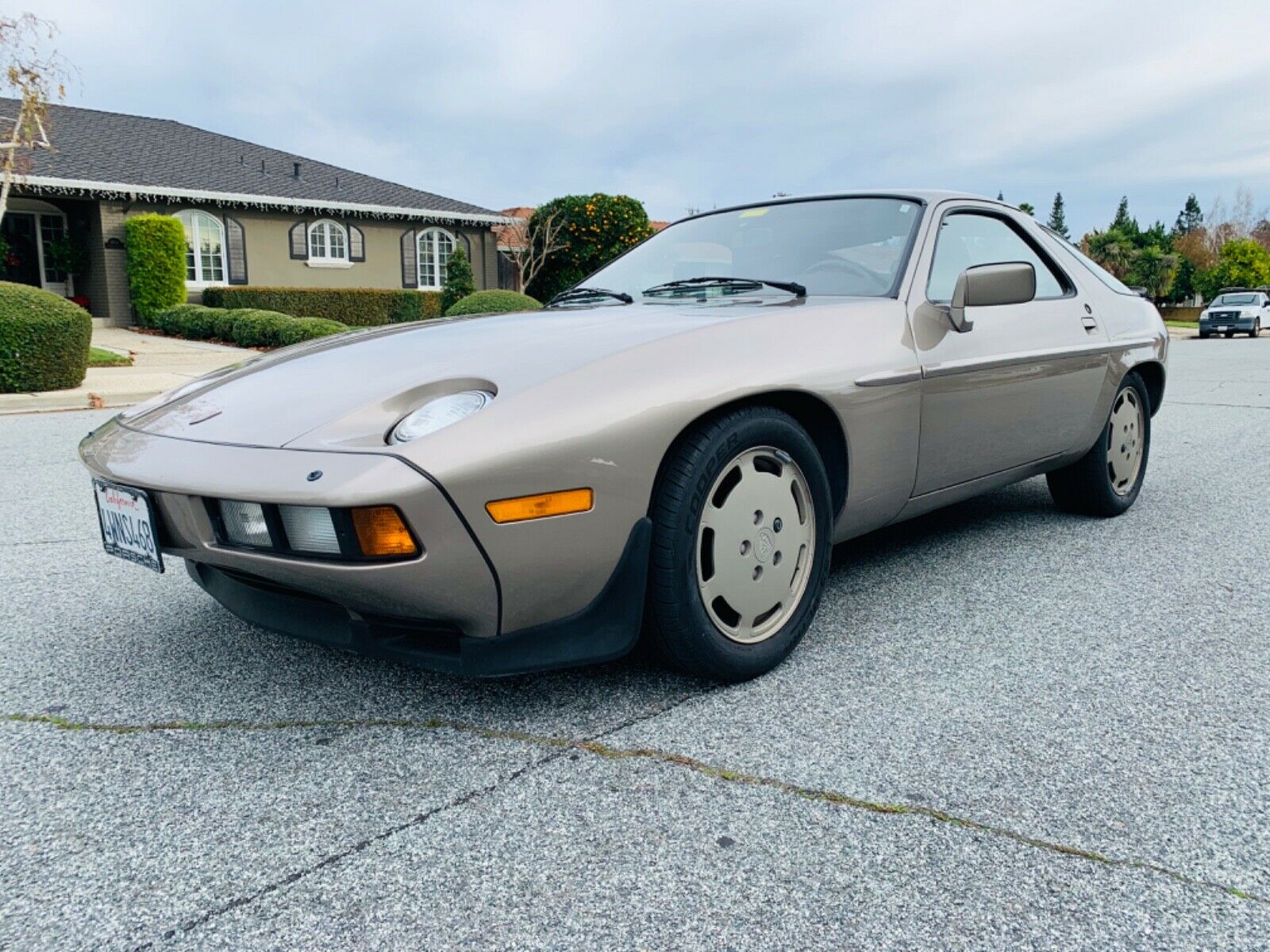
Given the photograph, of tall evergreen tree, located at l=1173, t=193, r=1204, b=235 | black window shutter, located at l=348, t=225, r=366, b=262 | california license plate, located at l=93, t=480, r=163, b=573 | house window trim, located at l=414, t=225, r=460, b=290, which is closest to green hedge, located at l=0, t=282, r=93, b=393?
california license plate, located at l=93, t=480, r=163, b=573

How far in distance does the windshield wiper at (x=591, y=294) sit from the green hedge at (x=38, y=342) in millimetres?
7895

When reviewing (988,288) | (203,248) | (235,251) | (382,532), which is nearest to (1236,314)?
(235,251)

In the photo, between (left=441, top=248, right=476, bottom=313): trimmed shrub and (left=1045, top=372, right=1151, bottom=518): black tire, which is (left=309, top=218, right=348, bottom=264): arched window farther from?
(left=1045, top=372, right=1151, bottom=518): black tire

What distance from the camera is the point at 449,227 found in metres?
25.2

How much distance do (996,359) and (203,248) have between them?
2096 cm

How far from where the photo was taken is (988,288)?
2.97 meters

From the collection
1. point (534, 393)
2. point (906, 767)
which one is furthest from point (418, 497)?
point (906, 767)

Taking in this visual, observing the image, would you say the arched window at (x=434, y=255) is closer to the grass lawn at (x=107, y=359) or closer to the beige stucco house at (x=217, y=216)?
the beige stucco house at (x=217, y=216)

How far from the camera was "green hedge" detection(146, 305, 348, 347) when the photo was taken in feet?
48.0

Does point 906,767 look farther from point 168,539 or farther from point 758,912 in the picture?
point 168,539

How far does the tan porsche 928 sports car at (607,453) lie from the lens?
194 centimetres

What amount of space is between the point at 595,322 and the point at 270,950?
5.46 feet

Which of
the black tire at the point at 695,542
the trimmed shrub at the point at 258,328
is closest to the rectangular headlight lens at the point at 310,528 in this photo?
the black tire at the point at 695,542

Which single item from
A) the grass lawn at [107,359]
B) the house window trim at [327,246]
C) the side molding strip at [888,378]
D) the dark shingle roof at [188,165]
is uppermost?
the dark shingle roof at [188,165]
